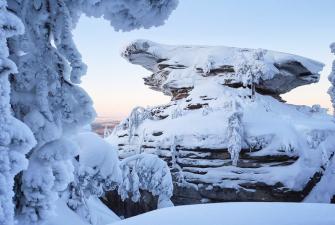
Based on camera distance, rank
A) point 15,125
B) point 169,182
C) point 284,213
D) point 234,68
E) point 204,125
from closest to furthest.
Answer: point 15,125 → point 284,213 → point 169,182 → point 204,125 → point 234,68

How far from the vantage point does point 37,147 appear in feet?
13.4

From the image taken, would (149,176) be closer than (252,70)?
Yes

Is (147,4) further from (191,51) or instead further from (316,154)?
(191,51)

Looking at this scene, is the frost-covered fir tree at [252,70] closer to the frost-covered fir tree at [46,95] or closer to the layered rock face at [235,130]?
the layered rock face at [235,130]

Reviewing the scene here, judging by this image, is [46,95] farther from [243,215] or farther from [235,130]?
[235,130]

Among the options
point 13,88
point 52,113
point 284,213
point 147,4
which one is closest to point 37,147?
point 52,113

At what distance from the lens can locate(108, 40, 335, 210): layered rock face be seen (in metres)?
21.0

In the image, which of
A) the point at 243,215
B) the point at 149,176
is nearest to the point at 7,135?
the point at 243,215

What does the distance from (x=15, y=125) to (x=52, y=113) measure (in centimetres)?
111

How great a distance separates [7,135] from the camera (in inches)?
111

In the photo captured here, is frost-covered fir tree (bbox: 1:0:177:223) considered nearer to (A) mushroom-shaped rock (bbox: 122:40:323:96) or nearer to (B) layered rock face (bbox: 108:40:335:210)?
(B) layered rock face (bbox: 108:40:335:210)

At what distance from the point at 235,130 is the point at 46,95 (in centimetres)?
1853

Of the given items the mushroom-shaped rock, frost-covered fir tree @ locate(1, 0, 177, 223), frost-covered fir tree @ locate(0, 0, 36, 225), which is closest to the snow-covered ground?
frost-covered fir tree @ locate(1, 0, 177, 223)

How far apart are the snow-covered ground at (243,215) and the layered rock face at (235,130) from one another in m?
17.2
